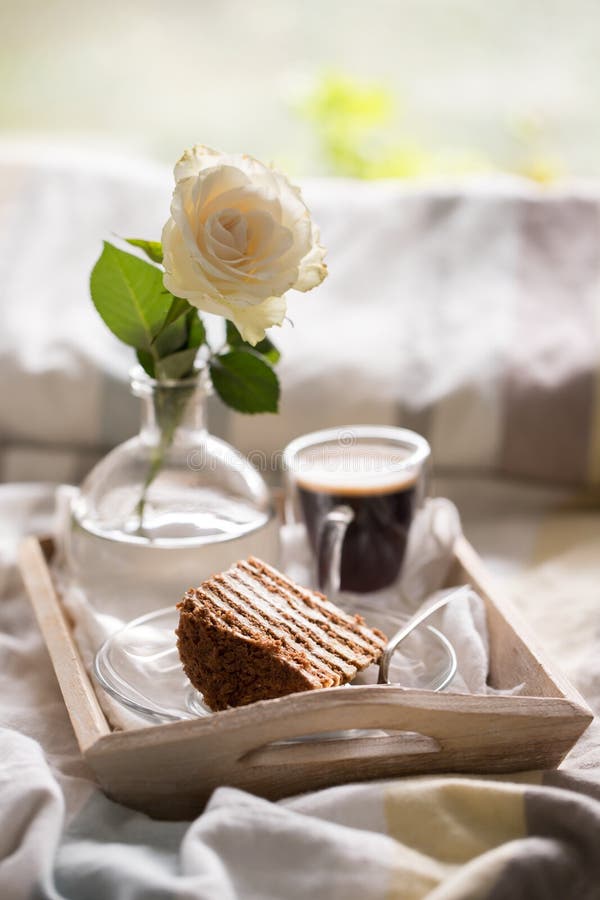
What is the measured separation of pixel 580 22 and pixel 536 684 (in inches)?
61.9

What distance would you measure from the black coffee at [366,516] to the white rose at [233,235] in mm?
228

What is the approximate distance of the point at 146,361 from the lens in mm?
778

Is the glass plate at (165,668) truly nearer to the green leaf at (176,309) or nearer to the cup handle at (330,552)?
the cup handle at (330,552)

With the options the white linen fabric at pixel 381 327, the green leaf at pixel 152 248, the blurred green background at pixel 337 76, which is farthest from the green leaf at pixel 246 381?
the blurred green background at pixel 337 76

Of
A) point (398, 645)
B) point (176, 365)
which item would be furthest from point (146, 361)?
point (398, 645)

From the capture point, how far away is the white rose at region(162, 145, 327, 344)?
0.65 metres

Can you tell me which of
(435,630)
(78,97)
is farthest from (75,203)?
(435,630)

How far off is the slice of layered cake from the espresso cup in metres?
0.12

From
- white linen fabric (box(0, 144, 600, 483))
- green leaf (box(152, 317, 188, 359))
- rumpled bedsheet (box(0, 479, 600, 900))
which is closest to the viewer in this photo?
rumpled bedsheet (box(0, 479, 600, 900))

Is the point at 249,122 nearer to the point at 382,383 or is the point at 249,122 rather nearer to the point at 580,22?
the point at 580,22

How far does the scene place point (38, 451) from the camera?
1.26 meters

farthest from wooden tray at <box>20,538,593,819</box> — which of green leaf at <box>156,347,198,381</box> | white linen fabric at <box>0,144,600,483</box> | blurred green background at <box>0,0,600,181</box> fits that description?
blurred green background at <box>0,0,600,181</box>

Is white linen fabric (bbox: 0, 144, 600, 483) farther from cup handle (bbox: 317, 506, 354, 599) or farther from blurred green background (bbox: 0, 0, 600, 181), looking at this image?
blurred green background (bbox: 0, 0, 600, 181)

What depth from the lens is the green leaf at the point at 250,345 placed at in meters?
0.79
